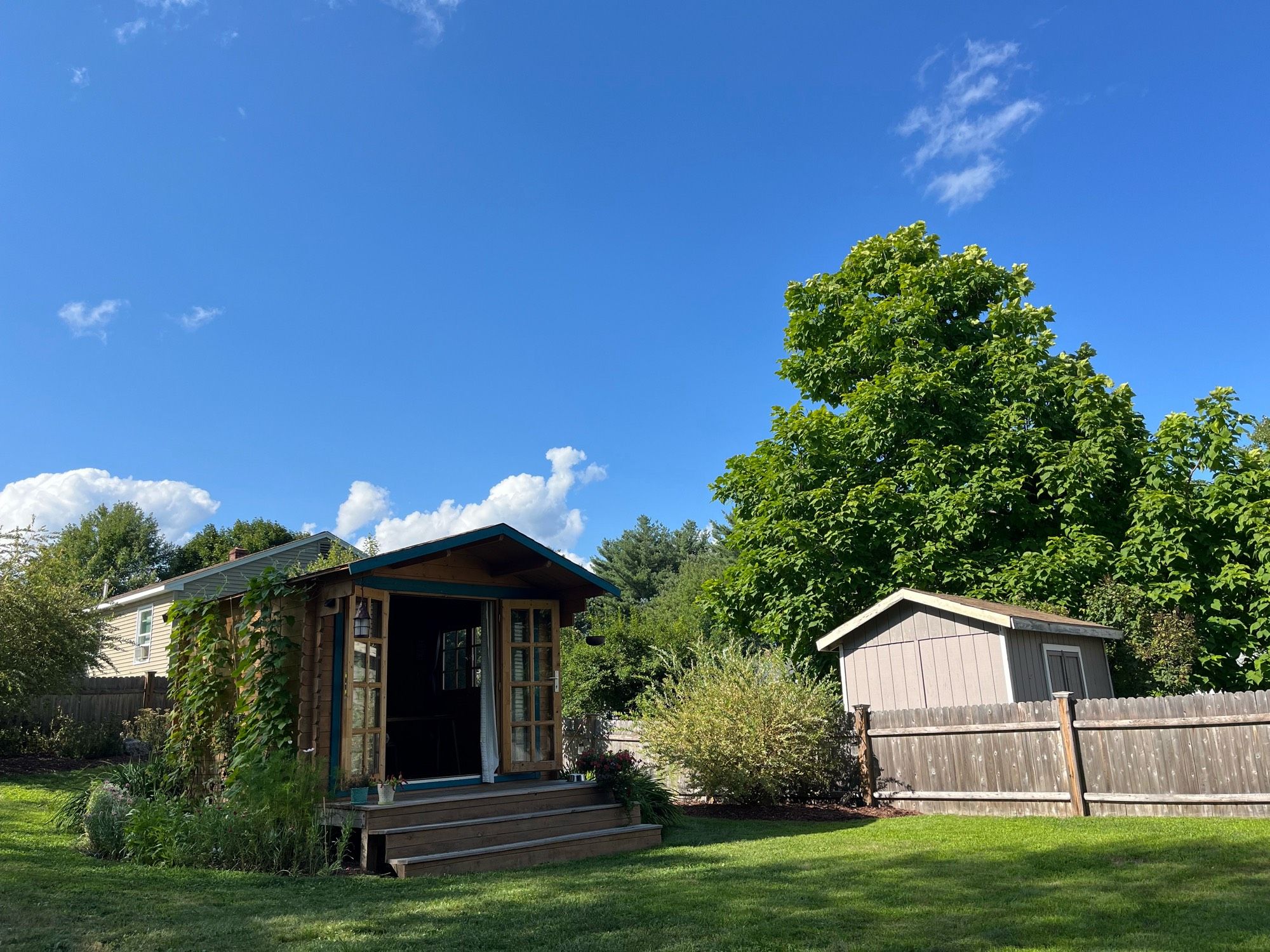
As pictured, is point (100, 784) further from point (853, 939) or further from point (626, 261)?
point (626, 261)

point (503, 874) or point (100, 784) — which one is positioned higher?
point (100, 784)

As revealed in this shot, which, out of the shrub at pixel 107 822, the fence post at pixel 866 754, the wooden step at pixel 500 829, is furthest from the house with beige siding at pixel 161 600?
the fence post at pixel 866 754

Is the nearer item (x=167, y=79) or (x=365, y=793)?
(x=365, y=793)

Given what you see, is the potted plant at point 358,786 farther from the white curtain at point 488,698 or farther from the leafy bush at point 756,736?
the leafy bush at point 756,736

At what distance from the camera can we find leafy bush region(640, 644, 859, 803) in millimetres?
11578

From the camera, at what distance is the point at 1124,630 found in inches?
568

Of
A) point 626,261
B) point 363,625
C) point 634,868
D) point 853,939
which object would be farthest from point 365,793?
point 626,261

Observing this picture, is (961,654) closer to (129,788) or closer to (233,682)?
(233,682)

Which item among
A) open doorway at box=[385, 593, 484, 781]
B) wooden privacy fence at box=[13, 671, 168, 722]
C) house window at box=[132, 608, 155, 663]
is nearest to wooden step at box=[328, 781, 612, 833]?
open doorway at box=[385, 593, 484, 781]

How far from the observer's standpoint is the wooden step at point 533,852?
7.50 meters

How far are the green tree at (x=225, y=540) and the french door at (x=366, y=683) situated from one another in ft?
122

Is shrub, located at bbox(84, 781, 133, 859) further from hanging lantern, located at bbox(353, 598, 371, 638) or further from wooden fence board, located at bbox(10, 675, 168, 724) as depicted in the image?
wooden fence board, located at bbox(10, 675, 168, 724)

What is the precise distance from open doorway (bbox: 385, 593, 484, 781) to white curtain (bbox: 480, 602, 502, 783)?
107 centimetres

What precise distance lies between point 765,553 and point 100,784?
12801mm
